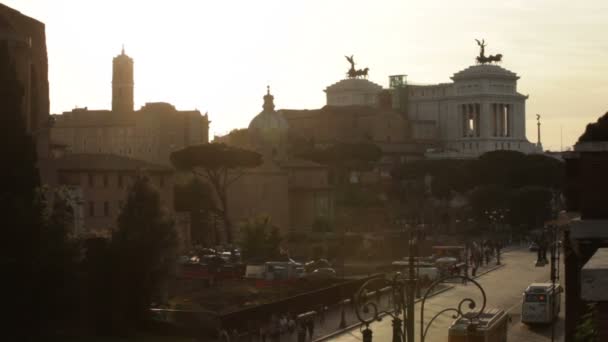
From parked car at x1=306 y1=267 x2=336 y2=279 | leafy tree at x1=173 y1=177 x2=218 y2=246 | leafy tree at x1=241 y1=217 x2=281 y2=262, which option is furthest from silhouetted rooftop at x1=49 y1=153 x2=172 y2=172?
parked car at x1=306 y1=267 x2=336 y2=279

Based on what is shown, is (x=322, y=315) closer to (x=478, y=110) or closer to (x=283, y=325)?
(x=283, y=325)

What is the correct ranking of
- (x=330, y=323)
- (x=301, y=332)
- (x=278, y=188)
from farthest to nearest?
(x=278, y=188) < (x=330, y=323) < (x=301, y=332)

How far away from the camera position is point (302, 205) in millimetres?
61938

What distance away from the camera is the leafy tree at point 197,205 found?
50.4 metres

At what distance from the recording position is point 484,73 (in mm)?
125875

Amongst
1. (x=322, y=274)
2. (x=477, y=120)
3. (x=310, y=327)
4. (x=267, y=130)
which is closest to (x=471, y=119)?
(x=477, y=120)

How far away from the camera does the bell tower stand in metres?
99.9

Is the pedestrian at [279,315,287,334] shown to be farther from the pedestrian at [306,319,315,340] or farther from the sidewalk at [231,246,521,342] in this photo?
the pedestrian at [306,319,315,340]

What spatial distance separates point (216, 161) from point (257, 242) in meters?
8.91

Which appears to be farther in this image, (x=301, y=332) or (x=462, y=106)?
(x=462, y=106)

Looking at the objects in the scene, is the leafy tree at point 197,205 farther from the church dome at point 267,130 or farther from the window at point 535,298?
the window at point 535,298

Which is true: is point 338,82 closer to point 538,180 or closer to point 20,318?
point 538,180

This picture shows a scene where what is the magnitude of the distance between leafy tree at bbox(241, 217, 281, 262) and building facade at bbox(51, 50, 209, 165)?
37772mm

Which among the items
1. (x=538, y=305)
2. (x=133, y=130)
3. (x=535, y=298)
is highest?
(x=133, y=130)
